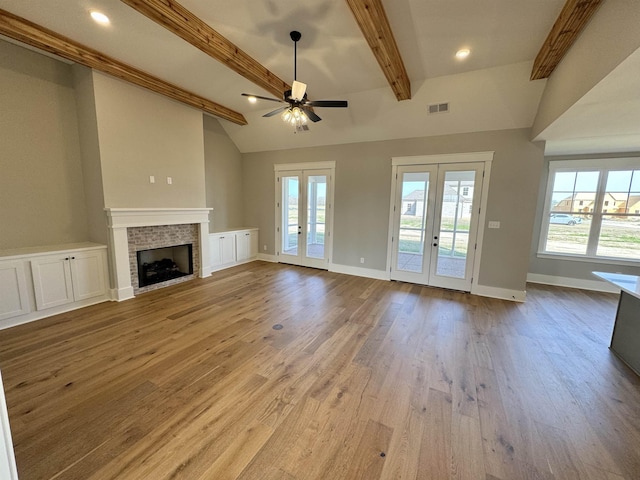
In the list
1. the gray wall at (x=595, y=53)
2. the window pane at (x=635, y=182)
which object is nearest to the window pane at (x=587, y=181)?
the window pane at (x=635, y=182)

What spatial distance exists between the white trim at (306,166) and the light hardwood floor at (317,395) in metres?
3.32

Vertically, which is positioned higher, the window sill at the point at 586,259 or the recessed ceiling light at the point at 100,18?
the recessed ceiling light at the point at 100,18

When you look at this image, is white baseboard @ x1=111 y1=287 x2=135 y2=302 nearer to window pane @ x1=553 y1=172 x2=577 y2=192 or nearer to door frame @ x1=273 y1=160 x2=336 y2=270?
door frame @ x1=273 y1=160 x2=336 y2=270

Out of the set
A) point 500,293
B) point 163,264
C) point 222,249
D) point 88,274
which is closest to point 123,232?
point 88,274

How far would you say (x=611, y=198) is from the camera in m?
4.86

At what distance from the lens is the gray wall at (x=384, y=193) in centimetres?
422

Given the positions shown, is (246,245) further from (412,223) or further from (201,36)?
(201,36)

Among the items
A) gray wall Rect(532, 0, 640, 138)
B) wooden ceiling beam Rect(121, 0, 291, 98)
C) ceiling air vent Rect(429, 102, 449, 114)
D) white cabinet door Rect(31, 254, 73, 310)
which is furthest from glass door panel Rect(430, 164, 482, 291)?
white cabinet door Rect(31, 254, 73, 310)

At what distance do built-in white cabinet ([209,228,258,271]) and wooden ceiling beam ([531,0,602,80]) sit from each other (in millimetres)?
5877

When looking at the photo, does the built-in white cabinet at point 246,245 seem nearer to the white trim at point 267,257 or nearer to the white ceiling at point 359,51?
the white trim at point 267,257

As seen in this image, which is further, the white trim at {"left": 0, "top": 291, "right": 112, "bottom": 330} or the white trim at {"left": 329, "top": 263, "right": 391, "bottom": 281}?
the white trim at {"left": 329, "top": 263, "right": 391, "bottom": 281}

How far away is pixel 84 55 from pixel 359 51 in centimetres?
342

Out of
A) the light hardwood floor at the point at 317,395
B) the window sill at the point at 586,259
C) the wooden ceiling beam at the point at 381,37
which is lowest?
the light hardwood floor at the point at 317,395

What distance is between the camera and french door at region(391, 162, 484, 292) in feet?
15.2
